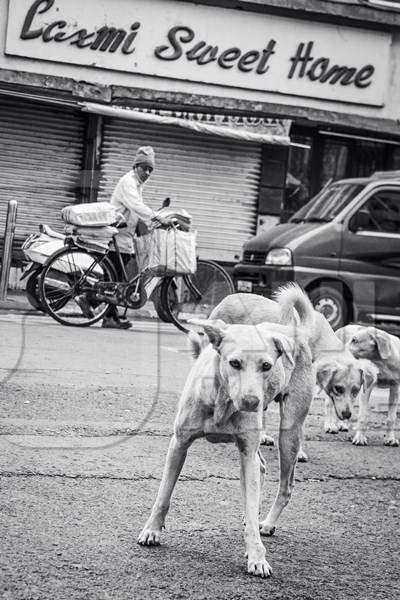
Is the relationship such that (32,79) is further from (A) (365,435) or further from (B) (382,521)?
(B) (382,521)

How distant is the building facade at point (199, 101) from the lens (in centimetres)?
1791

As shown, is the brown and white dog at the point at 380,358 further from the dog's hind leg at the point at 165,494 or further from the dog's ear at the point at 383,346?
the dog's hind leg at the point at 165,494

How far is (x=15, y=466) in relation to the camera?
5332 millimetres

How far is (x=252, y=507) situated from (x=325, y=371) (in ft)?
9.18

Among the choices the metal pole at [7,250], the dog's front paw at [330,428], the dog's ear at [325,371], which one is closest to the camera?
the dog's ear at [325,371]

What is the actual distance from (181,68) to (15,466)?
570 inches

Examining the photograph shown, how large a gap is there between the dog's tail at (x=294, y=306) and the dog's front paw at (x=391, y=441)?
193cm

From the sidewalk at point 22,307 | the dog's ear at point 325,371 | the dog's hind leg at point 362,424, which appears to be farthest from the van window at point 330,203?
the dog's ear at point 325,371

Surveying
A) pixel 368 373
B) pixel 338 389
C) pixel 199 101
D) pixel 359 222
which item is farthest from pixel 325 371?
pixel 199 101

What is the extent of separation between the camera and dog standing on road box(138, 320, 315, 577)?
3.98 m

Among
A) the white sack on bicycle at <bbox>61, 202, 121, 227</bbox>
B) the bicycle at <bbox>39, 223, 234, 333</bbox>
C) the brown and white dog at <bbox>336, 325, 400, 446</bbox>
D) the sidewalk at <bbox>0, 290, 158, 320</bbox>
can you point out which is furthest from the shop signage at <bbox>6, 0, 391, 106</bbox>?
the brown and white dog at <bbox>336, 325, 400, 446</bbox>

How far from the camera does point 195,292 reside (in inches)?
494

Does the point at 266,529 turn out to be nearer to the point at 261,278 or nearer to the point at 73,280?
the point at 73,280

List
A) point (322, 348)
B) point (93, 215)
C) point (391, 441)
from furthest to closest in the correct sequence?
point (93, 215) → point (391, 441) → point (322, 348)
